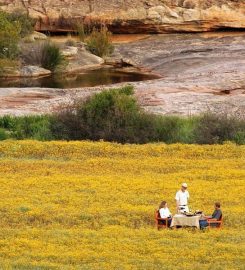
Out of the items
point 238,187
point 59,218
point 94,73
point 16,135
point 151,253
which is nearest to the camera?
point 151,253

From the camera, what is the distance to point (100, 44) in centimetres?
5706

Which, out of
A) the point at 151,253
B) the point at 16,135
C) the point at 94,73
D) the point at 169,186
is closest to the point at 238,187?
the point at 169,186

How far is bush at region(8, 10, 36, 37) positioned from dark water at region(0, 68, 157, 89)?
8122 mm

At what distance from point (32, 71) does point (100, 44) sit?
8304 mm

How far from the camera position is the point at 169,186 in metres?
21.0

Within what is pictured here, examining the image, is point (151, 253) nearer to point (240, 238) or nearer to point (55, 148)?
point (240, 238)

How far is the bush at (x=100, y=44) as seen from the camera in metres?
56.8

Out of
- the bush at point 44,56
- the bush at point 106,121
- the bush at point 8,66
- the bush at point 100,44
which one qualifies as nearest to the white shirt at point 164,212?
the bush at point 106,121

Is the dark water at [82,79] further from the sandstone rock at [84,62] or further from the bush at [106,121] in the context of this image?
the bush at [106,121]

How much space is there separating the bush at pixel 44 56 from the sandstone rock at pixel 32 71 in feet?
2.56

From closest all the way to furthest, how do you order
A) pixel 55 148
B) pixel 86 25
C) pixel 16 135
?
pixel 55 148 < pixel 16 135 < pixel 86 25

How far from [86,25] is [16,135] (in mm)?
36454

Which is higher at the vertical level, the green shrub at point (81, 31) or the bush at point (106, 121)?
the bush at point (106, 121)

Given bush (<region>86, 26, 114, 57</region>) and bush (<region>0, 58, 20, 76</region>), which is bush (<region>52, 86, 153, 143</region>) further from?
bush (<region>86, 26, 114, 57</region>)
